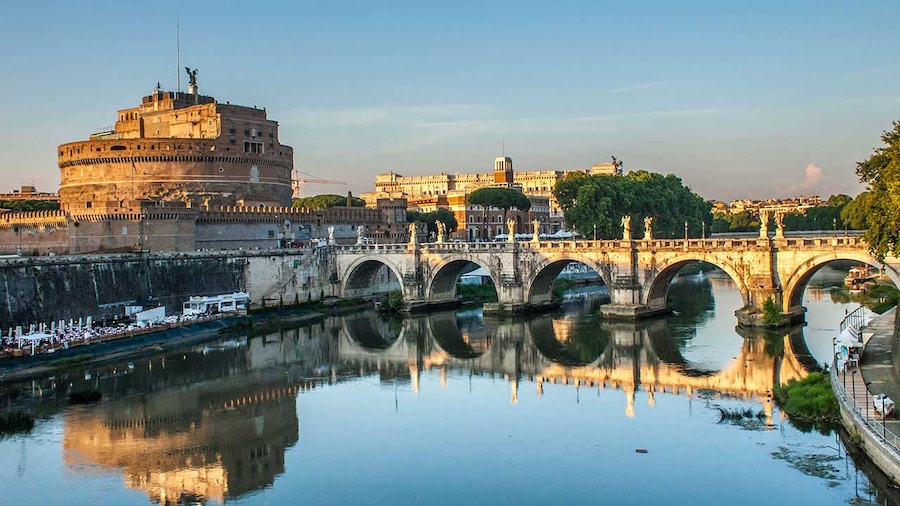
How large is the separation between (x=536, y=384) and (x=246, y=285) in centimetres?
2637

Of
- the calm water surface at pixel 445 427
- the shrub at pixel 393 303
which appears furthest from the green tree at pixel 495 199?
the calm water surface at pixel 445 427

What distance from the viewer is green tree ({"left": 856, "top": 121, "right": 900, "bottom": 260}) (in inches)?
995

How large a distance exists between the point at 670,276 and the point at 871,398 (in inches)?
1017

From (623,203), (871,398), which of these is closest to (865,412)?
(871,398)

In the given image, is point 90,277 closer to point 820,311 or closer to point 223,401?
point 223,401

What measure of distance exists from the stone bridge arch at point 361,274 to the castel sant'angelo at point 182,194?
13.5 feet

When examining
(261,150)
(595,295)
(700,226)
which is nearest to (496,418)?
(595,295)

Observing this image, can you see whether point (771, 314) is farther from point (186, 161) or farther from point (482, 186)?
point (482, 186)

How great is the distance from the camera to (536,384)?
33.2 meters

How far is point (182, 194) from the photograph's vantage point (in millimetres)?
65250

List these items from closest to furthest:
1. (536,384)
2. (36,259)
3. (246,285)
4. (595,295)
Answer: (536,384) < (36,259) < (246,285) < (595,295)

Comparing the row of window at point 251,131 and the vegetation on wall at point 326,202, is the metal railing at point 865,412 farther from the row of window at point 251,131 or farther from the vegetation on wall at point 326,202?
the vegetation on wall at point 326,202

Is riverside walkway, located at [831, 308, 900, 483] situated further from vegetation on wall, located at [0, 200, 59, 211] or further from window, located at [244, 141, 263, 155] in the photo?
vegetation on wall, located at [0, 200, 59, 211]

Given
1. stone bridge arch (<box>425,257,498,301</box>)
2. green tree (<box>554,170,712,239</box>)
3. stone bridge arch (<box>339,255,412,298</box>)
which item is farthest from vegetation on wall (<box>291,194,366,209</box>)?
stone bridge arch (<box>425,257,498,301</box>)
